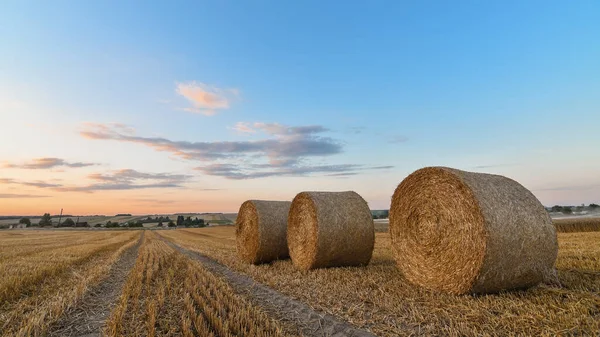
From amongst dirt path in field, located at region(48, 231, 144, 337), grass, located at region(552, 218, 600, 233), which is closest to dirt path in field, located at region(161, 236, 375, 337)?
dirt path in field, located at region(48, 231, 144, 337)


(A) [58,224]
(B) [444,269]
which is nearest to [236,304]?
(B) [444,269]

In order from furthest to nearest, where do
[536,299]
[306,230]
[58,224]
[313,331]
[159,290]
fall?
[58,224]
[306,230]
[159,290]
[536,299]
[313,331]

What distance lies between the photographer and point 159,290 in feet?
21.5

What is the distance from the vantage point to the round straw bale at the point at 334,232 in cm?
846

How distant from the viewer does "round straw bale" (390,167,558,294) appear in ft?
16.8

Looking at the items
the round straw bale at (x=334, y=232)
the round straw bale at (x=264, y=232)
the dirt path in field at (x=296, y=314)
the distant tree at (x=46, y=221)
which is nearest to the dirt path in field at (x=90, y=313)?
the dirt path in field at (x=296, y=314)

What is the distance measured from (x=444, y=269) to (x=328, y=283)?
2182mm

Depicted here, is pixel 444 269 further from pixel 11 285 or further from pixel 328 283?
pixel 11 285

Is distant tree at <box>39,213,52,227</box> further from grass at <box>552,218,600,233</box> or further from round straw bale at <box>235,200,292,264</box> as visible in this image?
grass at <box>552,218,600,233</box>

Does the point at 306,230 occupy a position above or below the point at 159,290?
above

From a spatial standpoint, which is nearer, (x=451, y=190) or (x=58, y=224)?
(x=451, y=190)

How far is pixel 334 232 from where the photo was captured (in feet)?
28.0

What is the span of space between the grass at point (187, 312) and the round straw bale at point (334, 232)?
2.52m

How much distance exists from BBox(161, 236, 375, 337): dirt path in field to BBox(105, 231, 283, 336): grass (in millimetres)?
Answer: 263
